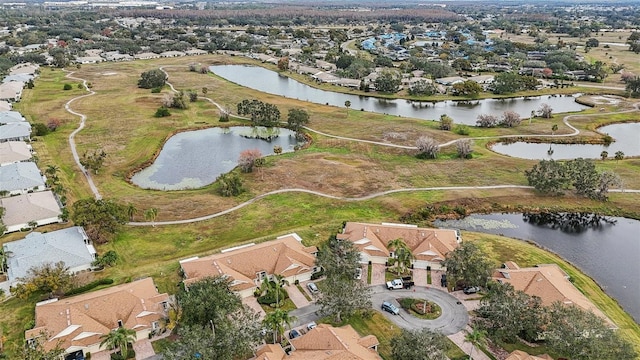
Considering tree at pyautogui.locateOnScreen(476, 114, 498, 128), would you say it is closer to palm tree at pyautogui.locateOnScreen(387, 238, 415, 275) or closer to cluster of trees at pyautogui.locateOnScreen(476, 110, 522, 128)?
cluster of trees at pyautogui.locateOnScreen(476, 110, 522, 128)

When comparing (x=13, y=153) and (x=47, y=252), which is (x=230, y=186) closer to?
(x=47, y=252)

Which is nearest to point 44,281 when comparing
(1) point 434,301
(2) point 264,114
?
(1) point 434,301

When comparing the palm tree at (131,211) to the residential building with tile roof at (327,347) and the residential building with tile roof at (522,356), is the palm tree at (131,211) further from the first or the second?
the residential building with tile roof at (522,356)

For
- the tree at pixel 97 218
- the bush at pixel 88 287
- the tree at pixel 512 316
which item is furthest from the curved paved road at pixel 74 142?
the tree at pixel 512 316

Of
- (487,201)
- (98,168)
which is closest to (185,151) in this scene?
(98,168)

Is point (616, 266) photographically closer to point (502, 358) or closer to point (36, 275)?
point (502, 358)

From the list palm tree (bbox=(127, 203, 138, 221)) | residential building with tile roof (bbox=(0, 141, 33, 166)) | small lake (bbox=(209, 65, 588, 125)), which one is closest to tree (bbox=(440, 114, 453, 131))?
small lake (bbox=(209, 65, 588, 125))
